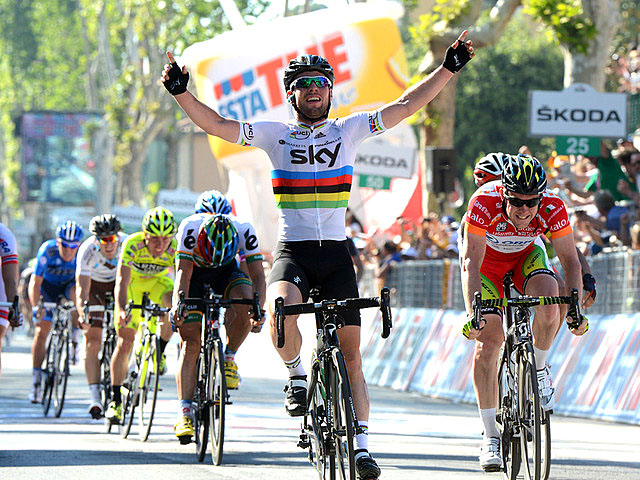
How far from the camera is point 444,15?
95.3 ft

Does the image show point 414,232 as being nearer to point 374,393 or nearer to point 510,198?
point 374,393

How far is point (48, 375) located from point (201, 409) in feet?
18.4

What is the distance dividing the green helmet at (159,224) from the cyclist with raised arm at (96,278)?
5.85 feet

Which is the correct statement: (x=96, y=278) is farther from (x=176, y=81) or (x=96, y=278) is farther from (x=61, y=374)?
(x=176, y=81)

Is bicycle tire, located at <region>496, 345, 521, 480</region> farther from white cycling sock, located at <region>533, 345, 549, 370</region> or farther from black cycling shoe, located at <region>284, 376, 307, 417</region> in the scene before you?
black cycling shoe, located at <region>284, 376, 307, 417</region>

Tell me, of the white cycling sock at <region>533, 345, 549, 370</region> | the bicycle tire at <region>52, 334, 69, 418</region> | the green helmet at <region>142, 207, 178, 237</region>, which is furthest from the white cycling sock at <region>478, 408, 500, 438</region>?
the bicycle tire at <region>52, 334, 69, 418</region>

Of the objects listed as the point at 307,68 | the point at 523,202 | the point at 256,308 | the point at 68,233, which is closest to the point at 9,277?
the point at 256,308

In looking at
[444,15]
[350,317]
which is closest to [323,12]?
[444,15]

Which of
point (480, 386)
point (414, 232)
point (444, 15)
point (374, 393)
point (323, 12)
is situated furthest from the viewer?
point (323, 12)

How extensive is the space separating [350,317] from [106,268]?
7130 millimetres

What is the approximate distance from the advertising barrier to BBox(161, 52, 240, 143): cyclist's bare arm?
6.51 meters

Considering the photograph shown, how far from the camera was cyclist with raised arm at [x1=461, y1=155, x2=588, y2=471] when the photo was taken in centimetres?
860

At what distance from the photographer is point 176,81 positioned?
8.47 m

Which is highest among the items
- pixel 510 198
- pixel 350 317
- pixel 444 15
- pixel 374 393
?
pixel 444 15
